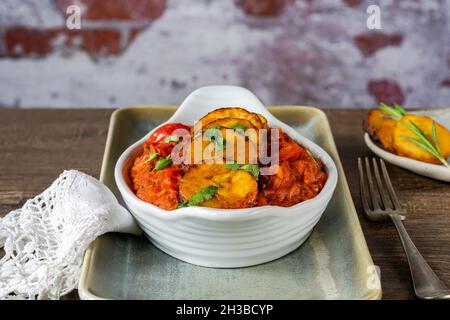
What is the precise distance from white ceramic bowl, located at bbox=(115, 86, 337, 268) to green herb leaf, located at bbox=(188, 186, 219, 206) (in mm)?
28

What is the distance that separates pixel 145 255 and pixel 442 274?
569 millimetres

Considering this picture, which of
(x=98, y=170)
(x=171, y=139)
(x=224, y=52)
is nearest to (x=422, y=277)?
(x=171, y=139)

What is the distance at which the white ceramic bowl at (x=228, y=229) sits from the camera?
114cm

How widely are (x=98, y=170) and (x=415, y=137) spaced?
799 millimetres

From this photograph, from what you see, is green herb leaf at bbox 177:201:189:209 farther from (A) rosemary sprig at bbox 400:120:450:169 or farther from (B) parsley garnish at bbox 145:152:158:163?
(A) rosemary sprig at bbox 400:120:450:169

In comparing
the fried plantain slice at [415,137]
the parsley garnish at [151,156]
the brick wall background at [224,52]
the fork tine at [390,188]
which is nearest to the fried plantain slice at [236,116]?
the parsley garnish at [151,156]

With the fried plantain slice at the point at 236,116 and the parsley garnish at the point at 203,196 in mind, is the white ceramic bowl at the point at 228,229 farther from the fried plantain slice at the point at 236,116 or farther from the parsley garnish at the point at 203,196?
the fried plantain slice at the point at 236,116

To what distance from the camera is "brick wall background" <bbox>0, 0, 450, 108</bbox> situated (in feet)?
9.02

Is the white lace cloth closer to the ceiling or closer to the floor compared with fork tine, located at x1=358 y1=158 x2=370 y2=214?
closer to the ceiling

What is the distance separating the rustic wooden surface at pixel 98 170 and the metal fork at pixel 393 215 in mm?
25

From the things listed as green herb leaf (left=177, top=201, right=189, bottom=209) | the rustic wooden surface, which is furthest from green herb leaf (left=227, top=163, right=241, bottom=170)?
the rustic wooden surface

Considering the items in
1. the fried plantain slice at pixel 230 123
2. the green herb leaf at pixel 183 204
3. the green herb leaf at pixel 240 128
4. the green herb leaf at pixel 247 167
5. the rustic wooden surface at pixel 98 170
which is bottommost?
the rustic wooden surface at pixel 98 170

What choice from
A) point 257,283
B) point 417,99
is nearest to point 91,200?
point 257,283

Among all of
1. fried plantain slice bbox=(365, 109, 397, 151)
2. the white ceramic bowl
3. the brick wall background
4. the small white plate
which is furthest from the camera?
the brick wall background
